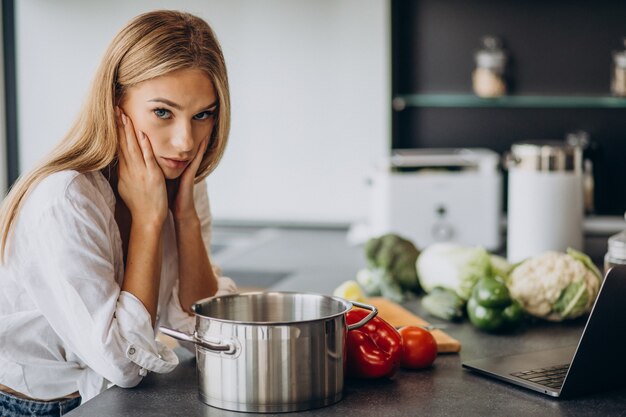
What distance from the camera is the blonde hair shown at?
1.38m

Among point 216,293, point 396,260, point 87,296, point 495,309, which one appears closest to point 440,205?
point 396,260

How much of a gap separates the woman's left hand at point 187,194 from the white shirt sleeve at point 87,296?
0.23 m

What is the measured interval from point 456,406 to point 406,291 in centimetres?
88

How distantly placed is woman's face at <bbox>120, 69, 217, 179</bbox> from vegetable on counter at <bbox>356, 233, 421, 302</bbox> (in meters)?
0.80

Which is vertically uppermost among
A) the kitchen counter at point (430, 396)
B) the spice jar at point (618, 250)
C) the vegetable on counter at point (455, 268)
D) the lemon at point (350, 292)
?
the spice jar at point (618, 250)

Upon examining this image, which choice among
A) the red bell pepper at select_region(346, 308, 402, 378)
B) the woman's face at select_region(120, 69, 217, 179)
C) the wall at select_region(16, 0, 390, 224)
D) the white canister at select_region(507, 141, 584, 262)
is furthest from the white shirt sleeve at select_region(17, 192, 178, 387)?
the wall at select_region(16, 0, 390, 224)

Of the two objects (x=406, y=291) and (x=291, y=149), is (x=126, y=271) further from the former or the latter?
(x=291, y=149)

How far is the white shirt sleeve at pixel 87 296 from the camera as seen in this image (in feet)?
4.23

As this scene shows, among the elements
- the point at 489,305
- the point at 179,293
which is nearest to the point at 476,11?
the point at 489,305

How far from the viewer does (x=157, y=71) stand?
1.37 meters

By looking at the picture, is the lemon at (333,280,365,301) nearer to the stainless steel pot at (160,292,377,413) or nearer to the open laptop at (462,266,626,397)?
the open laptop at (462,266,626,397)

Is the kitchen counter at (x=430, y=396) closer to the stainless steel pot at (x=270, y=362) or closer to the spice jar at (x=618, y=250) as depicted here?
the stainless steel pot at (x=270, y=362)

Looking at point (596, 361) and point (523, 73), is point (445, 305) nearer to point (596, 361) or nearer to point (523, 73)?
point (596, 361)

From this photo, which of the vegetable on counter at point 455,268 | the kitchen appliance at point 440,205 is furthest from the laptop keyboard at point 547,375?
the kitchen appliance at point 440,205
